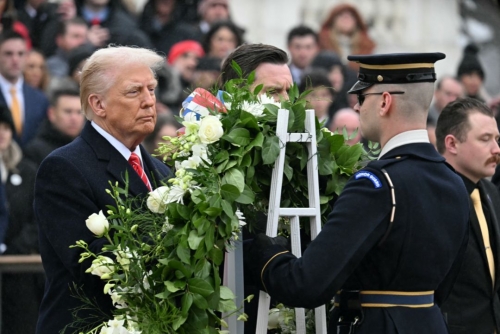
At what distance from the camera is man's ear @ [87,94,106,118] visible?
4152 mm

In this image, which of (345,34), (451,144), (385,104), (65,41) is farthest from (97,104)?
(345,34)

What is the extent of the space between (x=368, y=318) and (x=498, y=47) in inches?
327

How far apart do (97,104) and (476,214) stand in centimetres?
217


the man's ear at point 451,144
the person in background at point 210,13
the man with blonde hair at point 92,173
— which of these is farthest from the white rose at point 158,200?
the person in background at point 210,13

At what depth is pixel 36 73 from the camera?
8188mm

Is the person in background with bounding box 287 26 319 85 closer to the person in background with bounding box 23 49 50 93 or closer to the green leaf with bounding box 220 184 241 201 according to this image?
the person in background with bounding box 23 49 50 93

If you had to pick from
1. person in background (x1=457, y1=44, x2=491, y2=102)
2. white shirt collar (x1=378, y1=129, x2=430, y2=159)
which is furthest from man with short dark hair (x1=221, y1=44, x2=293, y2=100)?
person in background (x1=457, y1=44, x2=491, y2=102)

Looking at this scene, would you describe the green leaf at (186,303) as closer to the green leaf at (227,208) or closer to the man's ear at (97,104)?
the green leaf at (227,208)

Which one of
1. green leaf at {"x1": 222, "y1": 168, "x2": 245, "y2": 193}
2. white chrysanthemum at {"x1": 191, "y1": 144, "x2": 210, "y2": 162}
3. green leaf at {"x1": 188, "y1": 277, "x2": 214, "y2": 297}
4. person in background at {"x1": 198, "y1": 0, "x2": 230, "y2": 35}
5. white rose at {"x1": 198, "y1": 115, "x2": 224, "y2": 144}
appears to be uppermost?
person in background at {"x1": 198, "y1": 0, "x2": 230, "y2": 35}

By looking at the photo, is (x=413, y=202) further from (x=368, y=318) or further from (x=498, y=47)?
(x=498, y=47)

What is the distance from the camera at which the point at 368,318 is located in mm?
3645

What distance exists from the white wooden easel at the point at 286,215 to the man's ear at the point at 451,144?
1648 mm

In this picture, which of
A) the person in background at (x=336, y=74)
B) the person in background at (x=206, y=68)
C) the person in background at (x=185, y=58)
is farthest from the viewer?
the person in background at (x=336, y=74)

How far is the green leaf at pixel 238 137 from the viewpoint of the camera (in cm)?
377
